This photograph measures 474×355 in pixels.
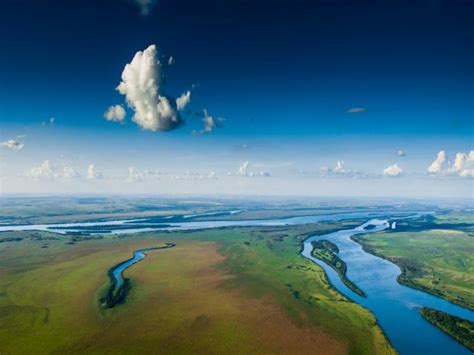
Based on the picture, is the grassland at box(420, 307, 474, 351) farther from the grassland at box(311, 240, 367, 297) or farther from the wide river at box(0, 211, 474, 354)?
the grassland at box(311, 240, 367, 297)

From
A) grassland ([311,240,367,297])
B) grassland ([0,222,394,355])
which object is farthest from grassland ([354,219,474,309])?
grassland ([0,222,394,355])

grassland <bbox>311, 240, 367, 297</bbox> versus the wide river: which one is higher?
grassland <bbox>311, 240, 367, 297</bbox>

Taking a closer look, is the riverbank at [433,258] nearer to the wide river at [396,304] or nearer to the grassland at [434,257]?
the grassland at [434,257]

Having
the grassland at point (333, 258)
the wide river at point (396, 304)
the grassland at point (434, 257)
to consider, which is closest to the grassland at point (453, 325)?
the wide river at point (396, 304)

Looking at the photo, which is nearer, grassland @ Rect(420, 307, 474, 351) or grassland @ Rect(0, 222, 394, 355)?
grassland @ Rect(0, 222, 394, 355)

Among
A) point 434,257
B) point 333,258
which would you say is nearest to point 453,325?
point 333,258

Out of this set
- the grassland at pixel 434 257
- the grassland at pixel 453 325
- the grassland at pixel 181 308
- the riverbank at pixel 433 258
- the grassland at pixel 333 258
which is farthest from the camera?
the grassland at pixel 333 258
